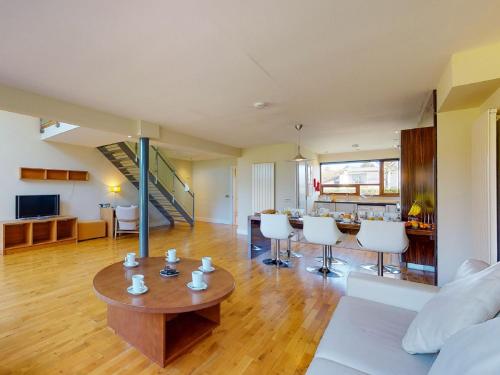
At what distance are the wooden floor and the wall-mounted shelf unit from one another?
1926mm

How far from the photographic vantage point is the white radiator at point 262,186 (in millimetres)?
6273

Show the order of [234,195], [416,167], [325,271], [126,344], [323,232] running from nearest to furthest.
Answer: [126,344]
[323,232]
[325,271]
[416,167]
[234,195]

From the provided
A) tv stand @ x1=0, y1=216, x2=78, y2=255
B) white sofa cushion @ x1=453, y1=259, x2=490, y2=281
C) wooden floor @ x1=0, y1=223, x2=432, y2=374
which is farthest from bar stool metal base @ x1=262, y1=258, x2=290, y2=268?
tv stand @ x1=0, y1=216, x2=78, y2=255

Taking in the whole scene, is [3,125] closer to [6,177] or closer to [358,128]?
[6,177]

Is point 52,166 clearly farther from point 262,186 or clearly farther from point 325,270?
point 325,270

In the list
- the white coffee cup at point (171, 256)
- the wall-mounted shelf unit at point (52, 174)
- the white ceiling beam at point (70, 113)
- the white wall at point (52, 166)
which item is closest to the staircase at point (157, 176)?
the white wall at point (52, 166)

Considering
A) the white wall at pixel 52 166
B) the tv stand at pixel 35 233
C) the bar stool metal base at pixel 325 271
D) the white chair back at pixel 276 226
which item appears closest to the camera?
the bar stool metal base at pixel 325 271

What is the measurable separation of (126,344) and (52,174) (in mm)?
5373

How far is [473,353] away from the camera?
2.58 feet

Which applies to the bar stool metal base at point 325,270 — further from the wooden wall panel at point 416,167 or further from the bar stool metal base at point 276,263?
the wooden wall panel at point 416,167

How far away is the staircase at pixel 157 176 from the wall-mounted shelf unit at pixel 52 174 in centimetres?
85

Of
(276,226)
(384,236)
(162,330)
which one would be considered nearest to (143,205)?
(276,226)

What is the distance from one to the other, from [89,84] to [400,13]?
9.56ft

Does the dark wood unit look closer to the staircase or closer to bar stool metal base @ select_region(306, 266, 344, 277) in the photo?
bar stool metal base @ select_region(306, 266, 344, 277)
